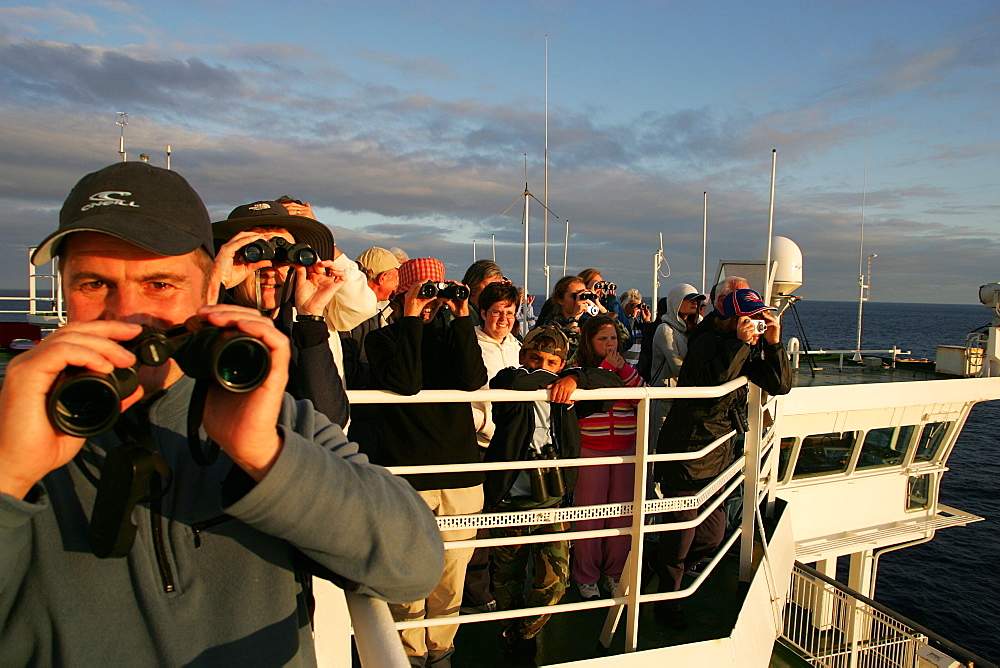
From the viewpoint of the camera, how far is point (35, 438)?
92 cm

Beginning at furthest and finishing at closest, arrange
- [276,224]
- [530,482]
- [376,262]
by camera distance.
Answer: [376,262] → [530,482] → [276,224]

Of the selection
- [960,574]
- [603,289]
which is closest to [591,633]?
[603,289]

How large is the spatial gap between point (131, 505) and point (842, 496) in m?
11.1

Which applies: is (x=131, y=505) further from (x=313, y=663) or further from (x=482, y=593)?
(x=482, y=593)

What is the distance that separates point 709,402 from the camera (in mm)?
3816

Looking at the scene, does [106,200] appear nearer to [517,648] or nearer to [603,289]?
[517,648]

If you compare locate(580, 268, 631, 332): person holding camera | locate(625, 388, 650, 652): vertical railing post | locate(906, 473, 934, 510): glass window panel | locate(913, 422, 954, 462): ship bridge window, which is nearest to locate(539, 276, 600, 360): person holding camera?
locate(580, 268, 631, 332): person holding camera

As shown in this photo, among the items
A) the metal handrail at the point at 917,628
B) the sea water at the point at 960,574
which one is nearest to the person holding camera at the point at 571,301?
the metal handrail at the point at 917,628

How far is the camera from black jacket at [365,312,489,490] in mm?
2873

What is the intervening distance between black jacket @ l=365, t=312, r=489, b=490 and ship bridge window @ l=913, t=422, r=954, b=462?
10.5 meters

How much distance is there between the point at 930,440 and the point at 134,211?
41.7 ft

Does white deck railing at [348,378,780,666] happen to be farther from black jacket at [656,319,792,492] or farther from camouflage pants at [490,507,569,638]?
camouflage pants at [490,507,569,638]

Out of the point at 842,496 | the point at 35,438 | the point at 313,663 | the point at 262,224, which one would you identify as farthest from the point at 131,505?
the point at 842,496

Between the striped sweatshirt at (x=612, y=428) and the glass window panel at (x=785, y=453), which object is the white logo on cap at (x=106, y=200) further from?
the glass window panel at (x=785, y=453)
